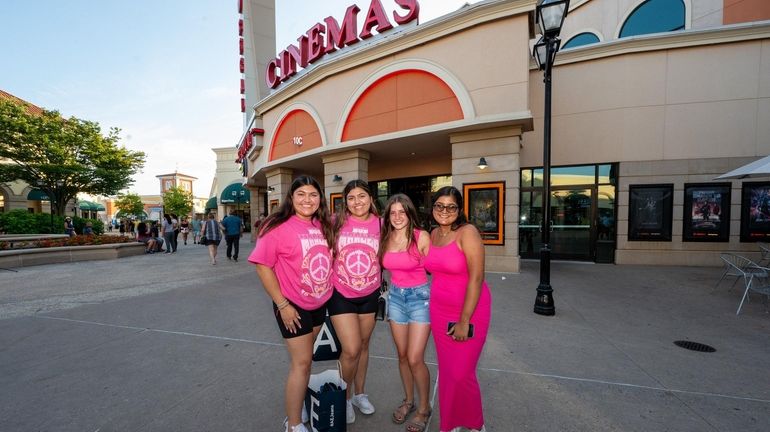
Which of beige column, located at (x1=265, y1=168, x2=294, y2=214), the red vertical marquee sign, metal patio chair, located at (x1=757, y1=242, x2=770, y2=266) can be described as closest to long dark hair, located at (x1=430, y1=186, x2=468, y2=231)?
metal patio chair, located at (x1=757, y1=242, x2=770, y2=266)

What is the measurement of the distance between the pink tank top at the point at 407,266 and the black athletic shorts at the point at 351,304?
25 centimetres

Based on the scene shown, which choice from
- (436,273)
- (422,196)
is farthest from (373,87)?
(436,273)

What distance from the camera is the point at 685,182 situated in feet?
31.3

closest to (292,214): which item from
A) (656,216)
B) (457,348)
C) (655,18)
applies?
(457,348)

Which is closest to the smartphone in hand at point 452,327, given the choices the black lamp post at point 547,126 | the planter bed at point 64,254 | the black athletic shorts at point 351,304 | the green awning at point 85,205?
the black athletic shorts at point 351,304

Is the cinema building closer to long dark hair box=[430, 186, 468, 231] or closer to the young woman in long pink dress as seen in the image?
long dark hair box=[430, 186, 468, 231]

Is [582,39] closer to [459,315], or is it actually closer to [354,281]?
[459,315]

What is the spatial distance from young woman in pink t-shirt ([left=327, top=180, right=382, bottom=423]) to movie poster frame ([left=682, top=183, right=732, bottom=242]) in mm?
11838

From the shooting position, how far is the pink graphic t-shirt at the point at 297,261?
7.16 feet

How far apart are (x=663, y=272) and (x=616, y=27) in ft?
34.4

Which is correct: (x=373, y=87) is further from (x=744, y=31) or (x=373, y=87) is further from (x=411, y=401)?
(x=744, y=31)

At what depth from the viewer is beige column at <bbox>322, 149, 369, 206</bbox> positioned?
11086mm

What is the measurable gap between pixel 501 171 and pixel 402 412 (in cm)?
745

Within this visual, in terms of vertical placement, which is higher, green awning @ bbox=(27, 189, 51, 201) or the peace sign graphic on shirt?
green awning @ bbox=(27, 189, 51, 201)
